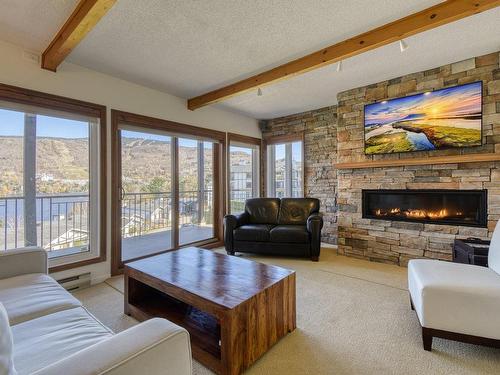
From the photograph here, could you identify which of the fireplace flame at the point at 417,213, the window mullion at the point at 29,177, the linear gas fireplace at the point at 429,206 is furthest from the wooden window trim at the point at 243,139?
the window mullion at the point at 29,177

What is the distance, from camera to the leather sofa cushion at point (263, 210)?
4246 millimetres

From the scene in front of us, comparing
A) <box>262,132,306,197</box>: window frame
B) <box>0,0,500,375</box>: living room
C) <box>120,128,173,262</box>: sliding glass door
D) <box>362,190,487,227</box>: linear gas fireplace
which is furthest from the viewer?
<box>262,132,306,197</box>: window frame

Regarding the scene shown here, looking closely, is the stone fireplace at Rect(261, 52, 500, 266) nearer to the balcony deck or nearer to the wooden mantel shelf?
the wooden mantel shelf

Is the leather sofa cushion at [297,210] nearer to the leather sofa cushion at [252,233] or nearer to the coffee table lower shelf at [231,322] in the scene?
the leather sofa cushion at [252,233]

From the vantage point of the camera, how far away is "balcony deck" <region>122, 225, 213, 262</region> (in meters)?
3.56

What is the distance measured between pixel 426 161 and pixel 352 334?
2.26m

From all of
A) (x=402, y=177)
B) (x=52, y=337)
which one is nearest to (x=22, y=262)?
(x=52, y=337)

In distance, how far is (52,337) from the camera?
106cm

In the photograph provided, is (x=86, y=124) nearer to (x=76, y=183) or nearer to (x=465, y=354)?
(x=76, y=183)

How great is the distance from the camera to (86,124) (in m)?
2.93

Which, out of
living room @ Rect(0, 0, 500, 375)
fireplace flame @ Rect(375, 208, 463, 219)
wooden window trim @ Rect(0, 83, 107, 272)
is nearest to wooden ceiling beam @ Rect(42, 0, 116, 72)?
living room @ Rect(0, 0, 500, 375)

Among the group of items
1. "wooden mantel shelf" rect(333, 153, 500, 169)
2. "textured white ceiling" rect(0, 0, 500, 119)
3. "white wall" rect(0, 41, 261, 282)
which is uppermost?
"textured white ceiling" rect(0, 0, 500, 119)

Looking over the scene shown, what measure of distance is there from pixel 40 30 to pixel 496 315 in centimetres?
384

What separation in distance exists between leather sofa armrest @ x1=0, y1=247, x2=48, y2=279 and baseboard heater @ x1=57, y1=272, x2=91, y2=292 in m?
0.96
